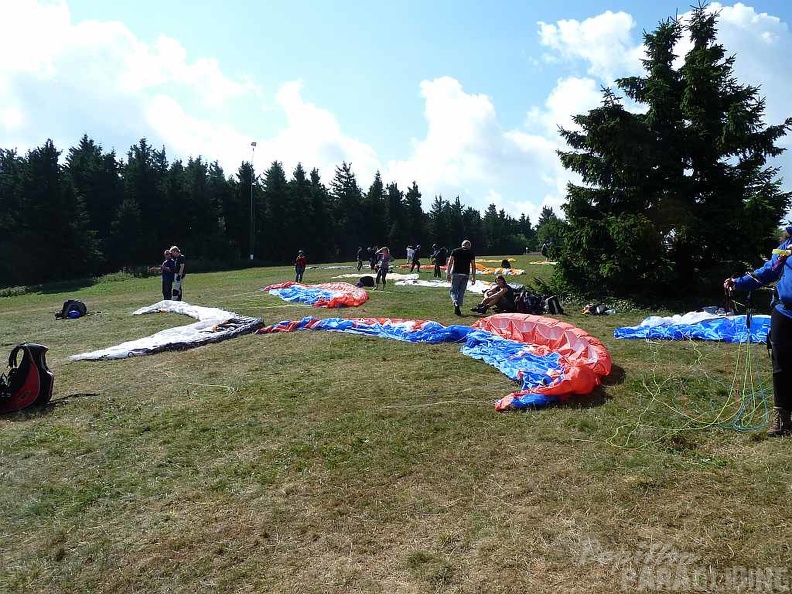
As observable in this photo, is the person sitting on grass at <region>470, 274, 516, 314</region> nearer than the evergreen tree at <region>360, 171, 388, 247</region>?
Yes

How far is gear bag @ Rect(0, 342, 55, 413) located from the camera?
6.87 m

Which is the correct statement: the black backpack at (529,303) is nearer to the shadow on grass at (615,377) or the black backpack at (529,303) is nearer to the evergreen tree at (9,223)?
the shadow on grass at (615,377)

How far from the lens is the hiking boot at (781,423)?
480 centimetres

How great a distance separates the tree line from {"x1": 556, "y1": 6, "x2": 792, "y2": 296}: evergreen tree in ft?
130

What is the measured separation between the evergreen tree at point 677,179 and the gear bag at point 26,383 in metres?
12.4

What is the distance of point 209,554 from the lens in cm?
365

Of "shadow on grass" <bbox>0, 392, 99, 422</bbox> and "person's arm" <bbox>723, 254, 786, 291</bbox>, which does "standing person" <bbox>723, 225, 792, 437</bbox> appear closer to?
"person's arm" <bbox>723, 254, 786, 291</bbox>

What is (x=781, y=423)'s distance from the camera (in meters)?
4.81

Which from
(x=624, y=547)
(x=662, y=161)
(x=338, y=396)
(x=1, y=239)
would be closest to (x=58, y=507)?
(x=338, y=396)

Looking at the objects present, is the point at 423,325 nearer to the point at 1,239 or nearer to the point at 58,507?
the point at 58,507

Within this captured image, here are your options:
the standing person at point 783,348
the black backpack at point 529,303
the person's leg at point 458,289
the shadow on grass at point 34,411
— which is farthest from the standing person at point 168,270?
the standing person at point 783,348

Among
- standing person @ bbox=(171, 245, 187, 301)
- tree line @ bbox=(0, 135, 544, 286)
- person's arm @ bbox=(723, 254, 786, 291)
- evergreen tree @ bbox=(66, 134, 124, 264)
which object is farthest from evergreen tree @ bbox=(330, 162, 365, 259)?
person's arm @ bbox=(723, 254, 786, 291)

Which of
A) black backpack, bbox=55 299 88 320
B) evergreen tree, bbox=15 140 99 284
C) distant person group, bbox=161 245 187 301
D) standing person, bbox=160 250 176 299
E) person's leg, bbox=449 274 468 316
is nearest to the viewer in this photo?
person's leg, bbox=449 274 468 316

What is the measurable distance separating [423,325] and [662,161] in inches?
330
